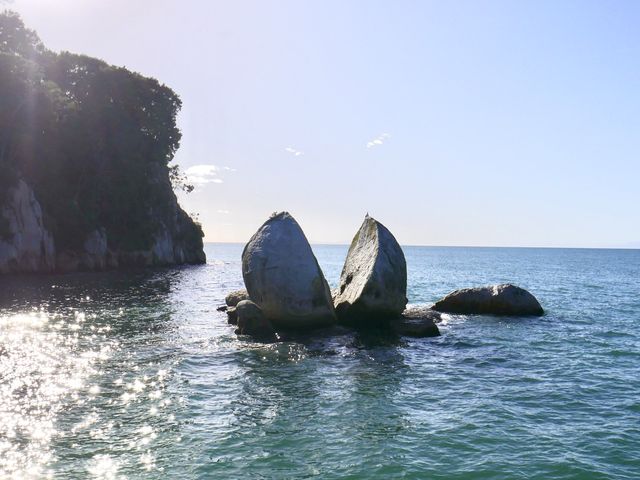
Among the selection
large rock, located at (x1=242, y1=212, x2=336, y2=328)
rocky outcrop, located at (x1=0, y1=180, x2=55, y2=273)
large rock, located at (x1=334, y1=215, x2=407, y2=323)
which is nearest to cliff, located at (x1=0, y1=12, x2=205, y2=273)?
rocky outcrop, located at (x1=0, y1=180, x2=55, y2=273)

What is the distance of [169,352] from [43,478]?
957cm

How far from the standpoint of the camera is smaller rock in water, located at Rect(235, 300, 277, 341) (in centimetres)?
2098

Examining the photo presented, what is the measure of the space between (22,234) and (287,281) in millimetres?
34192

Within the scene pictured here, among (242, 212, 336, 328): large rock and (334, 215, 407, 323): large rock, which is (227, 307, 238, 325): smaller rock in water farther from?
(334, 215, 407, 323): large rock

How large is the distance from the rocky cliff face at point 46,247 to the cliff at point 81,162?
0.10 metres

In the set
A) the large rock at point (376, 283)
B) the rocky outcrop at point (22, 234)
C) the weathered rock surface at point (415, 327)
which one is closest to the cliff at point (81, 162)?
the rocky outcrop at point (22, 234)

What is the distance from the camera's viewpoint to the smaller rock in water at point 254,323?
68.8 feet

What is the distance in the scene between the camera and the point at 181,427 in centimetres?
1104

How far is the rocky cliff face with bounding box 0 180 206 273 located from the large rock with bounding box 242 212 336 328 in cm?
3134

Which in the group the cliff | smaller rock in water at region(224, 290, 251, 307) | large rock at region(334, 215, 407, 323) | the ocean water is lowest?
the ocean water

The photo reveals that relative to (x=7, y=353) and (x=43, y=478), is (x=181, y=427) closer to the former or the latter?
(x=43, y=478)

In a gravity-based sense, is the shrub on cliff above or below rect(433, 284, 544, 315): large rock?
above

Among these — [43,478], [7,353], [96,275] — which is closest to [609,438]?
[43,478]

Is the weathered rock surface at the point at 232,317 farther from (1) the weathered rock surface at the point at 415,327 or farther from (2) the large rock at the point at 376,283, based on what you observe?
(1) the weathered rock surface at the point at 415,327
